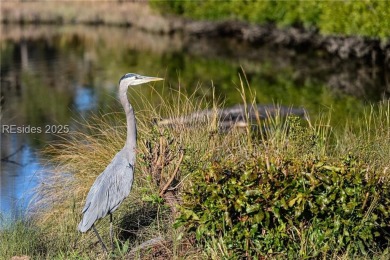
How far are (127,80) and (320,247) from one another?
193 centimetres

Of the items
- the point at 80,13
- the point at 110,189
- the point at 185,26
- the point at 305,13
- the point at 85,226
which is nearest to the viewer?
the point at 85,226

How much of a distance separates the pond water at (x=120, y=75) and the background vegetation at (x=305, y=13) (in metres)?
0.95

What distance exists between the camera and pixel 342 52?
21219 mm

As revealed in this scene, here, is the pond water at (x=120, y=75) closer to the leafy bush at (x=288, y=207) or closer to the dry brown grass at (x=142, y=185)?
the dry brown grass at (x=142, y=185)

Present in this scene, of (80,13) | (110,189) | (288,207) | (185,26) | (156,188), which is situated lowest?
(80,13)

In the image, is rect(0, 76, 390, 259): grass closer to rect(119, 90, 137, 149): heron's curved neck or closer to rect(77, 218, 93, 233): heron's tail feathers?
rect(119, 90, 137, 149): heron's curved neck

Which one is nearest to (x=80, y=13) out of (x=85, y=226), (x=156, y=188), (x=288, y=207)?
(x=156, y=188)

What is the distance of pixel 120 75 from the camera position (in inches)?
792

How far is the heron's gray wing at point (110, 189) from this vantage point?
19.4ft

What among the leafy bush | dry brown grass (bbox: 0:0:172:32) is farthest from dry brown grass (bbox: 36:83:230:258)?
dry brown grass (bbox: 0:0:172:32)

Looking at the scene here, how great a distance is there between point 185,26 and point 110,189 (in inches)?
1002

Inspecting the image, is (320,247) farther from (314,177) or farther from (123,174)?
(123,174)

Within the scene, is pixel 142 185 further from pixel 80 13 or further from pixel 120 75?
pixel 80 13

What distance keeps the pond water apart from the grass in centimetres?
53
